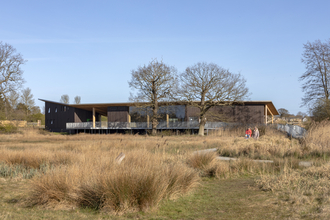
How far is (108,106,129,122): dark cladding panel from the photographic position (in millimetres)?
46000

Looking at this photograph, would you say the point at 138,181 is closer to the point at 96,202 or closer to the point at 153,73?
the point at 96,202

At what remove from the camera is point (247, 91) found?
33656mm

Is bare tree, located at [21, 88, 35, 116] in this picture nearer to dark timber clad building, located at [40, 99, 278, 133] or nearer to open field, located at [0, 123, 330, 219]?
dark timber clad building, located at [40, 99, 278, 133]

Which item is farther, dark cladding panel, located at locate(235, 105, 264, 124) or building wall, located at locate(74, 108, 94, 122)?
building wall, located at locate(74, 108, 94, 122)

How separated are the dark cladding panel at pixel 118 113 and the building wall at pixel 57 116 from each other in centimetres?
752

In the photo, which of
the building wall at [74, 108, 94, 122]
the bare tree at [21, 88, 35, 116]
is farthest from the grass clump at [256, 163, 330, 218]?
the bare tree at [21, 88, 35, 116]

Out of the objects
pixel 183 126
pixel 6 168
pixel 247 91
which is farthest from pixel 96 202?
pixel 183 126

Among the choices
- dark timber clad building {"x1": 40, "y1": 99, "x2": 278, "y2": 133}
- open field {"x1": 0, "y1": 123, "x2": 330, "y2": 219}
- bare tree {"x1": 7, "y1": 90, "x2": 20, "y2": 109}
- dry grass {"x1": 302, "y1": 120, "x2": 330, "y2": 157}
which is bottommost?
open field {"x1": 0, "y1": 123, "x2": 330, "y2": 219}

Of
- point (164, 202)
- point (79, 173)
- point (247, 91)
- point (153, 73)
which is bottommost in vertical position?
point (164, 202)

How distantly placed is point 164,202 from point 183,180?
1.03m

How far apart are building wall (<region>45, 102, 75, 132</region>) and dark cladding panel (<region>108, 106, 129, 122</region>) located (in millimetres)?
7524

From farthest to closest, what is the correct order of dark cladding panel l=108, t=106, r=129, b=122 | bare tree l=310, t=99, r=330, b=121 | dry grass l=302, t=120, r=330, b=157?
dark cladding panel l=108, t=106, r=129, b=122 → bare tree l=310, t=99, r=330, b=121 → dry grass l=302, t=120, r=330, b=157

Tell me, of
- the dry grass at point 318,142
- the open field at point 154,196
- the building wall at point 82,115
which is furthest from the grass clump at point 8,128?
the dry grass at point 318,142

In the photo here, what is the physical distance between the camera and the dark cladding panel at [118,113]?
151 feet
